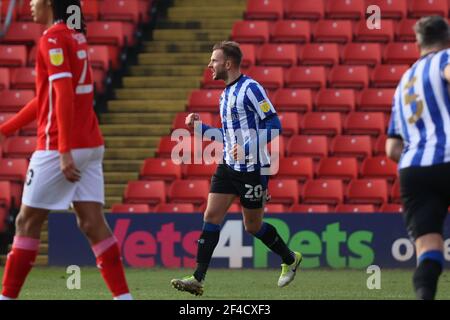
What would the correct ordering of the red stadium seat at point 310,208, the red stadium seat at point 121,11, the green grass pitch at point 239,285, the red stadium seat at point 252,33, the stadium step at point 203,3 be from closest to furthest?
the green grass pitch at point 239,285 → the red stadium seat at point 310,208 → the red stadium seat at point 252,33 → the red stadium seat at point 121,11 → the stadium step at point 203,3

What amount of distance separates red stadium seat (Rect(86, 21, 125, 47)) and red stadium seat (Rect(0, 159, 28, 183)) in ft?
9.70

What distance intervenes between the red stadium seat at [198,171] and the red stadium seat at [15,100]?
2475mm

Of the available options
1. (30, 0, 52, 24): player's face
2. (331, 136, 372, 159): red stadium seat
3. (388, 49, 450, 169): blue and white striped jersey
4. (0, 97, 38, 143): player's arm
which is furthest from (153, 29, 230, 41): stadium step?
(388, 49, 450, 169): blue and white striped jersey

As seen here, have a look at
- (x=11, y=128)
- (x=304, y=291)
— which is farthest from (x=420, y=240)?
(x=304, y=291)

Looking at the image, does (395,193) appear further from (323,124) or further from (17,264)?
(17,264)

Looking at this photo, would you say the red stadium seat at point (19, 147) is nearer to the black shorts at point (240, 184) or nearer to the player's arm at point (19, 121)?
the black shorts at point (240, 184)

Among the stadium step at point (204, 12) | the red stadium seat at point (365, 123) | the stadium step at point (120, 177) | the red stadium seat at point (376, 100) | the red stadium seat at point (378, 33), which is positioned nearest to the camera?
the red stadium seat at point (365, 123)

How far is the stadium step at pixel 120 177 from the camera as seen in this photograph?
52.0ft

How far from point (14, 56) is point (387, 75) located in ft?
17.2

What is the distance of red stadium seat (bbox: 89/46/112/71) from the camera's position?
1692 cm

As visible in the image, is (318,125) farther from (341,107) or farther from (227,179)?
(227,179)

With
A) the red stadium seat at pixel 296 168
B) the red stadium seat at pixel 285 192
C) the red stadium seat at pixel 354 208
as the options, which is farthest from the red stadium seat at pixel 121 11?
the red stadium seat at pixel 354 208

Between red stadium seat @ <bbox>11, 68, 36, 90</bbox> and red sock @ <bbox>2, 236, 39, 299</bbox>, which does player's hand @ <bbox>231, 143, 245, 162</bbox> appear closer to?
red sock @ <bbox>2, 236, 39, 299</bbox>

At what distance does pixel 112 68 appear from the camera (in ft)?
57.0
